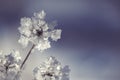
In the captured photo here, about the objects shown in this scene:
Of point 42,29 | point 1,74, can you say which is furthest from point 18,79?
point 42,29

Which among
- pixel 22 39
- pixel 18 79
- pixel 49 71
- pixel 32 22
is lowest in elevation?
pixel 18 79

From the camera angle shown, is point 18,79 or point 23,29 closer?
point 18,79

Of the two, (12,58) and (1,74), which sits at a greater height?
(12,58)

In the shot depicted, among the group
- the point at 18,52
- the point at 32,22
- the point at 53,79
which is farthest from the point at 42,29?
the point at 53,79

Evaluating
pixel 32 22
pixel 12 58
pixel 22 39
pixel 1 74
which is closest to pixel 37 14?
pixel 32 22

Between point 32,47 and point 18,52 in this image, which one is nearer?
point 32,47

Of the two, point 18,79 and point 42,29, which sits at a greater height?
point 42,29

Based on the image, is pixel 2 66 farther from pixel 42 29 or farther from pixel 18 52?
pixel 42 29

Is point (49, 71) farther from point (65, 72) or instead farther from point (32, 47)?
point (32, 47)
